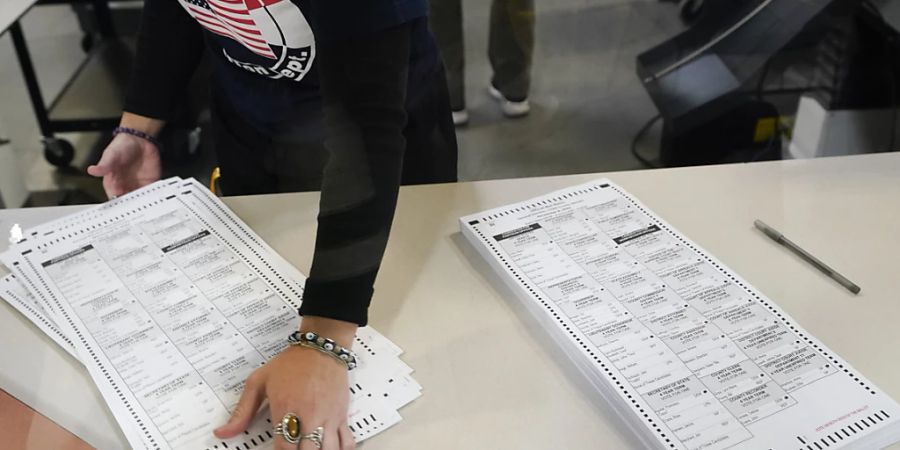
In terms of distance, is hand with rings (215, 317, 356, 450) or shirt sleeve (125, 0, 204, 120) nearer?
hand with rings (215, 317, 356, 450)

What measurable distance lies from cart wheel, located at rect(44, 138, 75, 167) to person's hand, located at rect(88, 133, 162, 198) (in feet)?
4.32

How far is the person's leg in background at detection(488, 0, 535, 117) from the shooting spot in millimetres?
2396

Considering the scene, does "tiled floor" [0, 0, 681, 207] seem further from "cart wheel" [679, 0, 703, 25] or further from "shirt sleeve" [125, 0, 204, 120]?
"shirt sleeve" [125, 0, 204, 120]

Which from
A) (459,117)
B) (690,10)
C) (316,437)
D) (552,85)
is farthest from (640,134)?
(316,437)

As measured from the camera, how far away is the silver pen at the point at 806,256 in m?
0.83

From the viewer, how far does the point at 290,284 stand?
0.84 meters

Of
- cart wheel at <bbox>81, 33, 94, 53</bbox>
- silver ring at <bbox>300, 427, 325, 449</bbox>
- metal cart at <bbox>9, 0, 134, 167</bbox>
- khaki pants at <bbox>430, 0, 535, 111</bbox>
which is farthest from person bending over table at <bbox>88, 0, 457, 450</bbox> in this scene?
cart wheel at <bbox>81, 33, 94, 53</bbox>

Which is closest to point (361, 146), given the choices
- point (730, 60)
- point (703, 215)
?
point (703, 215)

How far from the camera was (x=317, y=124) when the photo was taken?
87cm

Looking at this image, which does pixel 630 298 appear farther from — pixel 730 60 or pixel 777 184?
pixel 730 60

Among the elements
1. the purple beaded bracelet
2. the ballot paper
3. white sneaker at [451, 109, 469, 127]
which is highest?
the purple beaded bracelet

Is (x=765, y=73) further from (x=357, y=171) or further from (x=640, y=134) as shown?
(x=357, y=171)

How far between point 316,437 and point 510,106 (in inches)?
73.2

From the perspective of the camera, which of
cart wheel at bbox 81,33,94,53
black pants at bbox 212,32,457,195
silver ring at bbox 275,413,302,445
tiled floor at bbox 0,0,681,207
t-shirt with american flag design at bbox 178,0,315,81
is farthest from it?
cart wheel at bbox 81,33,94,53
